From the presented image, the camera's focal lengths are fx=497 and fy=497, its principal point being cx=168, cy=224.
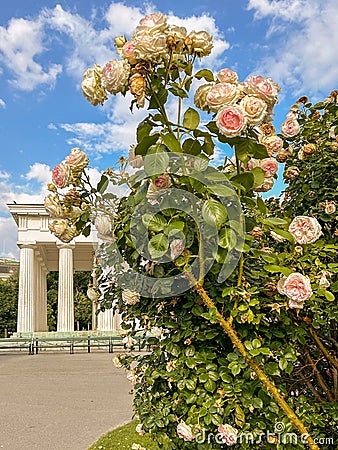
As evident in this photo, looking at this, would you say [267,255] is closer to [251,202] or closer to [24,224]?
[251,202]

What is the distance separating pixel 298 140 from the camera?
3896mm

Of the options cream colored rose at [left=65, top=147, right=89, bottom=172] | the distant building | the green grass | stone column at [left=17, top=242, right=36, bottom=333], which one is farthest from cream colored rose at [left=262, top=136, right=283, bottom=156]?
the distant building

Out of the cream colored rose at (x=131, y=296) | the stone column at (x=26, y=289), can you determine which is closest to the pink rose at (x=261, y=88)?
the cream colored rose at (x=131, y=296)

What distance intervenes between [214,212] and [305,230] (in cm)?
58

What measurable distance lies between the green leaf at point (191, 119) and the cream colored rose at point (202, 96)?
4 cm

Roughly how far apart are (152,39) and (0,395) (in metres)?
Result: 10.9

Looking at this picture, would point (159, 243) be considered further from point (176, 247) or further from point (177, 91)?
point (177, 91)

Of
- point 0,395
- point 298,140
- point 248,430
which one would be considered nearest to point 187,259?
point 248,430

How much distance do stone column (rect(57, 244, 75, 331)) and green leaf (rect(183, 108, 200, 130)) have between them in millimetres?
30892

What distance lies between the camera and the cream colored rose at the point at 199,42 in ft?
6.54

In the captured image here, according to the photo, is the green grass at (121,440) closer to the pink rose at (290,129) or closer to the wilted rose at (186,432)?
the wilted rose at (186,432)

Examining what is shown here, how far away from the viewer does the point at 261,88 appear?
6.27 ft

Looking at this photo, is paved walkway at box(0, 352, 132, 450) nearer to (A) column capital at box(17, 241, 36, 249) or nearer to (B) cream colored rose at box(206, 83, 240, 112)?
(B) cream colored rose at box(206, 83, 240, 112)

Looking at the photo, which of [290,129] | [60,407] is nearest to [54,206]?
[290,129]
